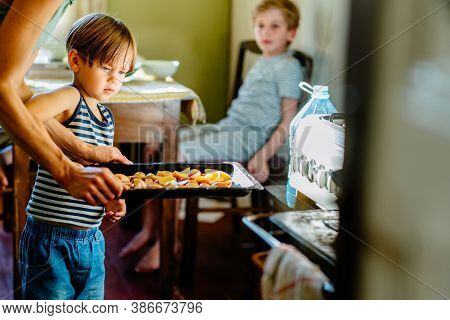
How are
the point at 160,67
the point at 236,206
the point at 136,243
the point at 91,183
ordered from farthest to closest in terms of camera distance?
the point at 136,243 < the point at 236,206 < the point at 160,67 < the point at 91,183

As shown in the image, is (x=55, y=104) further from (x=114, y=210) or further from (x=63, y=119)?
(x=114, y=210)

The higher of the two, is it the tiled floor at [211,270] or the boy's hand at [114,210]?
the boy's hand at [114,210]

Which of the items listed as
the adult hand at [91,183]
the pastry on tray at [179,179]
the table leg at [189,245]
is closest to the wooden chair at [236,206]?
the table leg at [189,245]

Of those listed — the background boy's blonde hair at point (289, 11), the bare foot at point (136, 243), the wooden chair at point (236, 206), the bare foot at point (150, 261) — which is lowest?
the bare foot at point (150, 261)

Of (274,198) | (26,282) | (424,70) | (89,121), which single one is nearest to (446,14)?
(424,70)

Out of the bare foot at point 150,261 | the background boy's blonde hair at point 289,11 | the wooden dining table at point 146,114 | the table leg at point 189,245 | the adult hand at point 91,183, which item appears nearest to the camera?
the adult hand at point 91,183

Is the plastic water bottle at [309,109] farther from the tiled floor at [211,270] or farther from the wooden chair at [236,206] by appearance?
the tiled floor at [211,270]

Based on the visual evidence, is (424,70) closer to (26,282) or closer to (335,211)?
(335,211)

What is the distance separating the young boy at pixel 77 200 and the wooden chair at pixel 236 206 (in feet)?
0.62

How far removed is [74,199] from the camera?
2.23ft

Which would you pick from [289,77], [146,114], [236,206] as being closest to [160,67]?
[146,114]

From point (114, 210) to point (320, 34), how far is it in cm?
34

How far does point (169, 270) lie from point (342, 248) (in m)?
0.38

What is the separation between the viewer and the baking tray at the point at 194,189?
646mm
